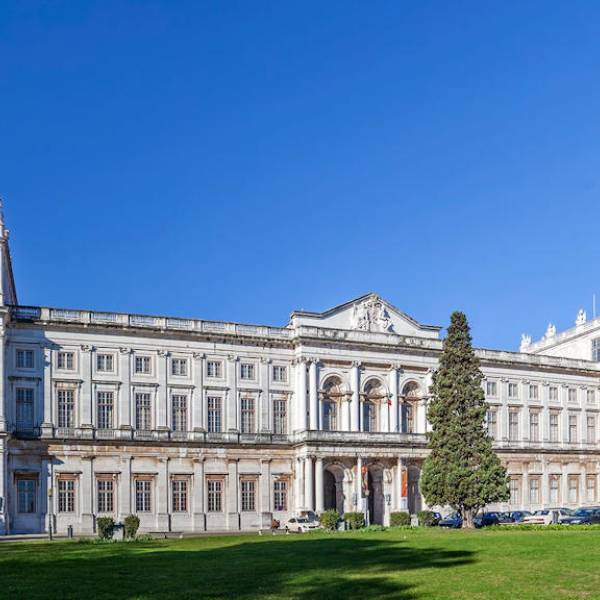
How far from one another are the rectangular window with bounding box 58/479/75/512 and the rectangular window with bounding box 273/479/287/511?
50.8ft

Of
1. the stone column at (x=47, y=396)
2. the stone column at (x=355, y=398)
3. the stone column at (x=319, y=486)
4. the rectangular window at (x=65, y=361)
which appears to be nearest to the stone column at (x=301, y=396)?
the stone column at (x=319, y=486)

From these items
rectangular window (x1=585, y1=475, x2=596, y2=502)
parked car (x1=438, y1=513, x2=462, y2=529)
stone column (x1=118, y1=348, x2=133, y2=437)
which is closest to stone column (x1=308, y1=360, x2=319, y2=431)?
parked car (x1=438, y1=513, x2=462, y2=529)

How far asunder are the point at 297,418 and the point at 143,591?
162 ft

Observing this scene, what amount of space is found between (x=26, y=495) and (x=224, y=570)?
126 ft

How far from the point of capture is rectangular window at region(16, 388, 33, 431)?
63.3m

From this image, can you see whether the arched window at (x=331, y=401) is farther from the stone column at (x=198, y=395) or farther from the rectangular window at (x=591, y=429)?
the rectangular window at (x=591, y=429)

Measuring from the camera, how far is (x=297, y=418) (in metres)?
72.4

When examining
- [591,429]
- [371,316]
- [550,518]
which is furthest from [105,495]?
[591,429]

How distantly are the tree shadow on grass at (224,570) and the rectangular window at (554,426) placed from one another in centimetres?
5113

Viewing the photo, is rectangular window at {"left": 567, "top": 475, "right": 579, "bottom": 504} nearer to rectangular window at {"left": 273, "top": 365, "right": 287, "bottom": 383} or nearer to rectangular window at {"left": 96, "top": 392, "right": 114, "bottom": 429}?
rectangular window at {"left": 273, "top": 365, "right": 287, "bottom": 383}

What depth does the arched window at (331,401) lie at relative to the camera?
242 feet

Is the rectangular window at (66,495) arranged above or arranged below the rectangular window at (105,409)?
below

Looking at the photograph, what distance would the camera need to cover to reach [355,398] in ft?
243

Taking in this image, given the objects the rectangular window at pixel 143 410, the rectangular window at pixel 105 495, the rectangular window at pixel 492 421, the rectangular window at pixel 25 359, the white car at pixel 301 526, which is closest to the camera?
the white car at pixel 301 526
